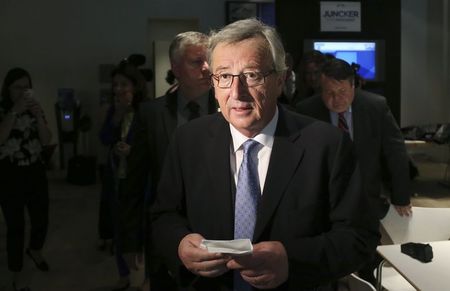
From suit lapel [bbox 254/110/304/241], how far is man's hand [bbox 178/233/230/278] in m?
0.15

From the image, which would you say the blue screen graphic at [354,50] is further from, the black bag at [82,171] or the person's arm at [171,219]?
the person's arm at [171,219]

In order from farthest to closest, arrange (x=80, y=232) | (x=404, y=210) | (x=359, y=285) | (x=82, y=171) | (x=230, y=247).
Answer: (x=82, y=171)
(x=80, y=232)
(x=404, y=210)
(x=359, y=285)
(x=230, y=247)

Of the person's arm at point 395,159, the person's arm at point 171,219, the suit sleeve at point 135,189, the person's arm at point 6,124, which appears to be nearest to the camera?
the person's arm at point 171,219

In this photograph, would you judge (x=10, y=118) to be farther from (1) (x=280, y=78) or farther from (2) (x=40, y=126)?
(1) (x=280, y=78)

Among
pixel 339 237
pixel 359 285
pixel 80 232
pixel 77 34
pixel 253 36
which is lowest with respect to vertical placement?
pixel 80 232

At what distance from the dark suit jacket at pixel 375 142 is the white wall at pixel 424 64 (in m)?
6.92

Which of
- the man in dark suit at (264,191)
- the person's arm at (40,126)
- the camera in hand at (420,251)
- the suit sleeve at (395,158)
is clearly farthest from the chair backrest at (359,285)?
the person's arm at (40,126)

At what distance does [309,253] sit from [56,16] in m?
9.74

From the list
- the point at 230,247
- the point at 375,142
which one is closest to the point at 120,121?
the point at 375,142

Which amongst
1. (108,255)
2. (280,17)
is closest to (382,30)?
(280,17)

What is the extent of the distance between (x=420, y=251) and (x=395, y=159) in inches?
43.4

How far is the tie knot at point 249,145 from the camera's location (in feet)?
5.02

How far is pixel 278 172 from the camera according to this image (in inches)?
57.8

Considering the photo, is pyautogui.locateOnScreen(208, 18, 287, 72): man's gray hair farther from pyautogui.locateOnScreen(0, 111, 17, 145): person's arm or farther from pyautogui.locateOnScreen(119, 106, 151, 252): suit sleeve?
pyautogui.locateOnScreen(0, 111, 17, 145): person's arm
